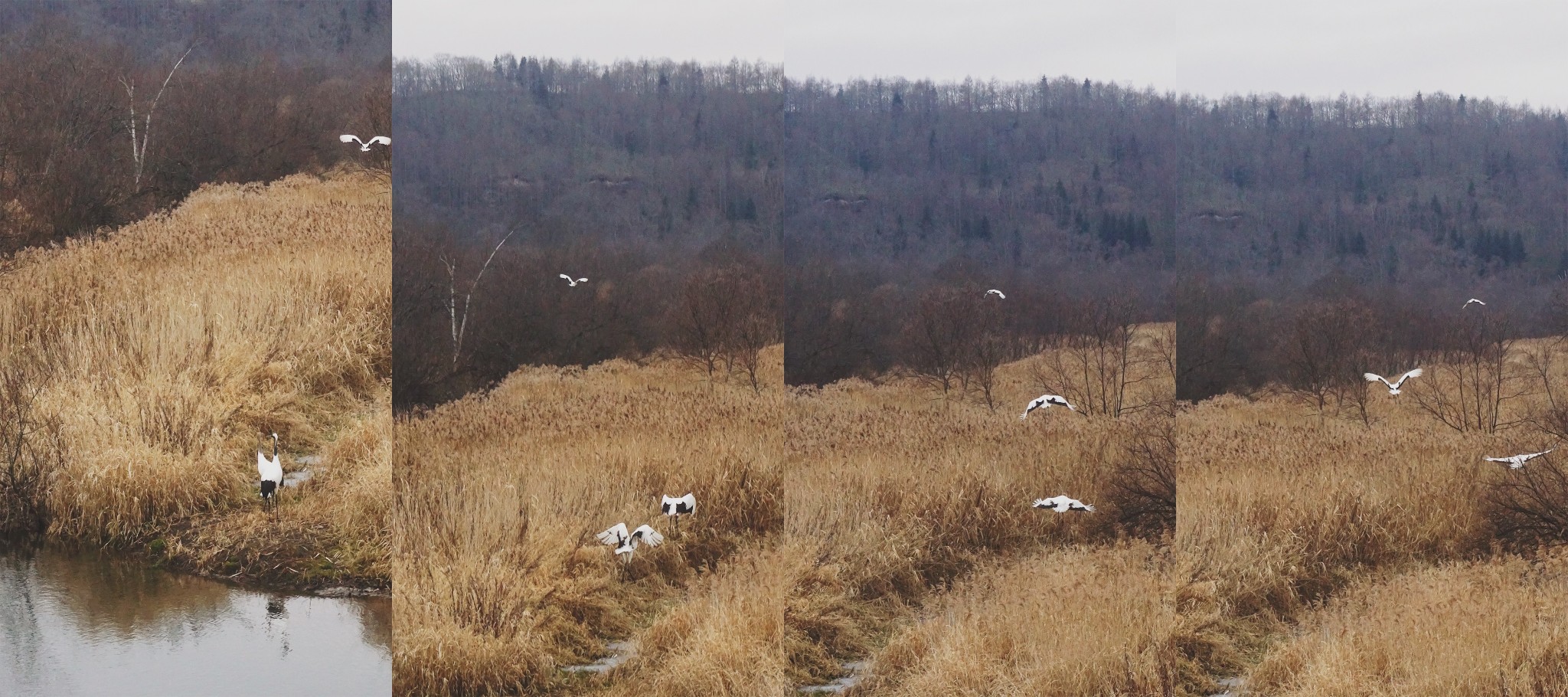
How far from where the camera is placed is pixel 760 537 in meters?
5.48

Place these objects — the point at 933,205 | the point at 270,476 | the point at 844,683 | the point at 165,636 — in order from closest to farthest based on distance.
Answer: the point at 844,683, the point at 933,205, the point at 165,636, the point at 270,476

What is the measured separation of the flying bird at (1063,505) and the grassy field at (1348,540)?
508 mm

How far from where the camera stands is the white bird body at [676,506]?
5414 mm

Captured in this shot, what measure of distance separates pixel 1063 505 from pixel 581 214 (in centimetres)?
271

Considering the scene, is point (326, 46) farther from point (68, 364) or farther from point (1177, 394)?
point (1177, 394)

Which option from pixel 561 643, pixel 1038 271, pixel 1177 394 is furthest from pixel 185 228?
pixel 1177 394

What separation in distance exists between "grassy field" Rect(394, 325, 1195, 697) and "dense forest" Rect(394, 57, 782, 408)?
193mm

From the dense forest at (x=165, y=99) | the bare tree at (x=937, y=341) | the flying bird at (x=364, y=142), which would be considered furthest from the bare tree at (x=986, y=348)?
the dense forest at (x=165, y=99)

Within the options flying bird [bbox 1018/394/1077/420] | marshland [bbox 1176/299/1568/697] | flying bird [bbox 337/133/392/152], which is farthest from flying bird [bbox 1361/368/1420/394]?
flying bird [bbox 337/133/392/152]

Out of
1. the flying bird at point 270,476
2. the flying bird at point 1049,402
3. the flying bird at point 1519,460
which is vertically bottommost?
the flying bird at point 270,476

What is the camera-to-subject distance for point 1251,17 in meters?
5.68

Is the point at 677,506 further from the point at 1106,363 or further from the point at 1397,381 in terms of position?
the point at 1397,381

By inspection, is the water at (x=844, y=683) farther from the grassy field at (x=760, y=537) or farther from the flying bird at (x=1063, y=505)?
the flying bird at (x=1063, y=505)

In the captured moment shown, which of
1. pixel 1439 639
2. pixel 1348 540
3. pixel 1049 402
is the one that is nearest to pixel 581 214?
pixel 1049 402
